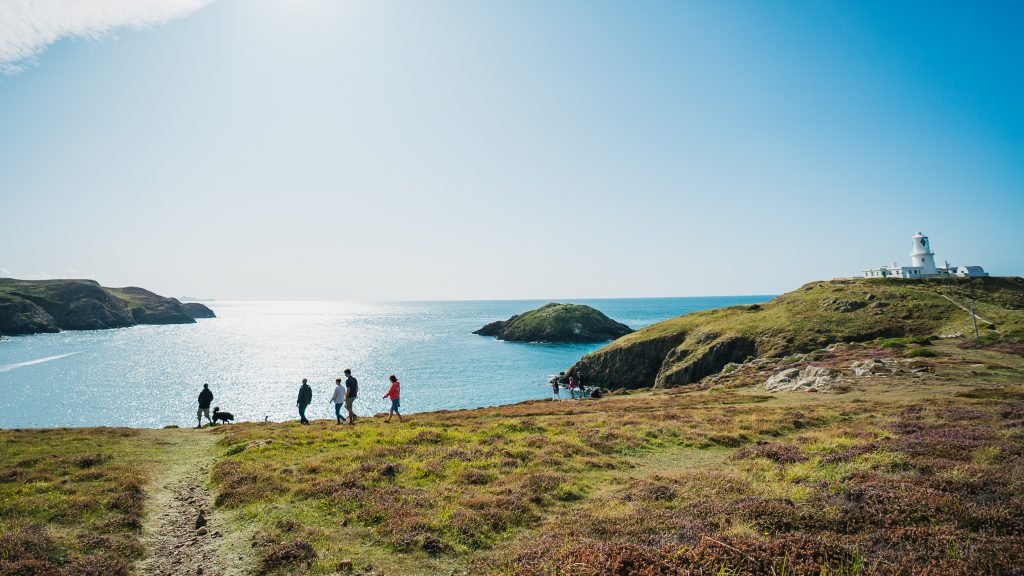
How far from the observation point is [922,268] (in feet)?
320

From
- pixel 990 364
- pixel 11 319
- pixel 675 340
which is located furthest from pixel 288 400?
pixel 11 319

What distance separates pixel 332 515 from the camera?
42.1ft

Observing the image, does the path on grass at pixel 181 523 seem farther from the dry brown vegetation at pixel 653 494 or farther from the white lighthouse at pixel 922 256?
the white lighthouse at pixel 922 256

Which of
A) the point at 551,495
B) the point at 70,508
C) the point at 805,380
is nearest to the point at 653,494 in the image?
the point at 551,495

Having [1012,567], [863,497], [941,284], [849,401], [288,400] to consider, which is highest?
[941,284]

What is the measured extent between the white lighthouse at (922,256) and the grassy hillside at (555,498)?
3801 inches

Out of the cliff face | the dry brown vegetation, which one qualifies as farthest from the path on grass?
the cliff face

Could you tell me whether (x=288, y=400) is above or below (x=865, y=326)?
below

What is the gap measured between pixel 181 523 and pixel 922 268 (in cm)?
13399

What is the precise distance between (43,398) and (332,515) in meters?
102

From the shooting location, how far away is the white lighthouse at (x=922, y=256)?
3814 inches

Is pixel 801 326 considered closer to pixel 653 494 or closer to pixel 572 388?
pixel 572 388

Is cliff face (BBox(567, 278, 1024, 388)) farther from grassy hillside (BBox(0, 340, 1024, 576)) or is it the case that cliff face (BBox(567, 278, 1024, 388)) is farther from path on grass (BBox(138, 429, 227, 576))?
path on grass (BBox(138, 429, 227, 576))

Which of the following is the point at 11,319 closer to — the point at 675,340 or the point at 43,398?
the point at 43,398
